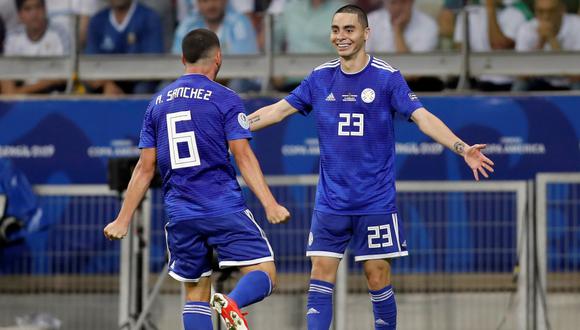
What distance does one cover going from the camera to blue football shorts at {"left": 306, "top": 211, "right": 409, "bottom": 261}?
27.6ft

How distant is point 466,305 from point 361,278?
95 centimetres

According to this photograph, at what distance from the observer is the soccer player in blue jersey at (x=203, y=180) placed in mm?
7562

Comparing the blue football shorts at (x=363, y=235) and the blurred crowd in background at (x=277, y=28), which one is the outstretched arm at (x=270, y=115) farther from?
the blurred crowd in background at (x=277, y=28)

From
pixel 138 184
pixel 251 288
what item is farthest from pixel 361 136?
pixel 138 184

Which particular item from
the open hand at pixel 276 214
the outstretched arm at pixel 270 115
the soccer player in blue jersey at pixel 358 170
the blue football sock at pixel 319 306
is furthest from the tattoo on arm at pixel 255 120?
the open hand at pixel 276 214

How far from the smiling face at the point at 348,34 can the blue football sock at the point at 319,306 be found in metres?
1.58

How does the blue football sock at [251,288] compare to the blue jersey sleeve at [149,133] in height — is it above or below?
below

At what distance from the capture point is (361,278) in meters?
11.0

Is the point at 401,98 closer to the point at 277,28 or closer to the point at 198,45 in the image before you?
the point at 198,45

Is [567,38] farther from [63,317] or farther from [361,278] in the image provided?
[63,317]

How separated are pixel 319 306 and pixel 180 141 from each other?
1.61 meters

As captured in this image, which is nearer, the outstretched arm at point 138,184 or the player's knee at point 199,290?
the outstretched arm at point 138,184

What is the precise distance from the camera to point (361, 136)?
330 inches

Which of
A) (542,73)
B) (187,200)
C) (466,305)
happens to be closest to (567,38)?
(542,73)
